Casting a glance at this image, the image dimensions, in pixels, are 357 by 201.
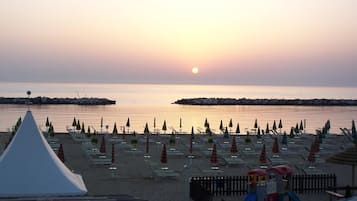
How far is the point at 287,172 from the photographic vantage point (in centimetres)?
1281

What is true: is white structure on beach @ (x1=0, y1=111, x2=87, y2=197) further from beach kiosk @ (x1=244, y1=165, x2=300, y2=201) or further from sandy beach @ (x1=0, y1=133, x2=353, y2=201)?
beach kiosk @ (x1=244, y1=165, x2=300, y2=201)

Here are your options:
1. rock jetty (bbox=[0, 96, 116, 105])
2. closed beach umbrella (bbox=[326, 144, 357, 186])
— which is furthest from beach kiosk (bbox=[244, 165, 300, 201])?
rock jetty (bbox=[0, 96, 116, 105])

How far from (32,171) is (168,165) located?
971cm

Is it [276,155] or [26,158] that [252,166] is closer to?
[276,155]

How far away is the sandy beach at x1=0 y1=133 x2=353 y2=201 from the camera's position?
683 inches

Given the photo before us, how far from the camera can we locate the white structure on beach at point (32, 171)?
12.9m

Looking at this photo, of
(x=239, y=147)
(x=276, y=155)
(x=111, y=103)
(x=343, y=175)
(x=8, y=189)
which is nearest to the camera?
(x=8, y=189)

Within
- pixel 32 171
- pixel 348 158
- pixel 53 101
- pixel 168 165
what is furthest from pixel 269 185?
pixel 53 101

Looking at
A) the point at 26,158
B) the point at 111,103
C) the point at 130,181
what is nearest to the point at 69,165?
the point at 130,181

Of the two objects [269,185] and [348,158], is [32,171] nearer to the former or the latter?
[269,185]

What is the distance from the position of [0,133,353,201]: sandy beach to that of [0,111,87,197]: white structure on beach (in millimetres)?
3092

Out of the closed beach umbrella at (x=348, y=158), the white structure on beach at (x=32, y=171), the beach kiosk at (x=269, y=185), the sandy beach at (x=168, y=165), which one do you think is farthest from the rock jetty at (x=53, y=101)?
the beach kiosk at (x=269, y=185)

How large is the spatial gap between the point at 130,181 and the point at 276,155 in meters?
8.83

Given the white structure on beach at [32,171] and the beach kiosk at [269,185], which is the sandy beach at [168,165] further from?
the beach kiosk at [269,185]
